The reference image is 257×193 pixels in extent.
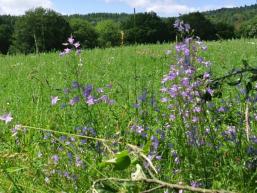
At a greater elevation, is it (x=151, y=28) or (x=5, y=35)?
(x=151, y=28)

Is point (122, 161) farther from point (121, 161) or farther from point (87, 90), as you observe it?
Answer: point (87, 90)

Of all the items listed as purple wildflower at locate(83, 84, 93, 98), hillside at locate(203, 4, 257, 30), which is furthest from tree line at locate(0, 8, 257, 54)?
purple wildflower at locate(83, 84, 93, 98)

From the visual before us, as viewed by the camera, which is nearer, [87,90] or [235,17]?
[87,90]

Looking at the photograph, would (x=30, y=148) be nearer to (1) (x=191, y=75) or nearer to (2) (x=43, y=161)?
(2) (x=43, y=161)

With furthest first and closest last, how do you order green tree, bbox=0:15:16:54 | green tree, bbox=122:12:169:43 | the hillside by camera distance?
1. green tree, bbox=0:15:16:54
2. the hillside
3. green tree, bbox=122:12:169:43

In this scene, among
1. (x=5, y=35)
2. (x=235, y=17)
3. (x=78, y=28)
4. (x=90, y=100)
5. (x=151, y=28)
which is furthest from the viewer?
(x=235, y=17)

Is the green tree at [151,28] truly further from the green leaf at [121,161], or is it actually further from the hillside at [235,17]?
the green leaf at [121,161]

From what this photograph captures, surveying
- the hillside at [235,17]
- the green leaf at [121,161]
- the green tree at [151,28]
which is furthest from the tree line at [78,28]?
the green leaf at [121,161]

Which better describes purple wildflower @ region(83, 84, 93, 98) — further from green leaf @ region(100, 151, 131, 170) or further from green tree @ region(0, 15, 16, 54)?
green tree @ region(0, 15, 16, 54)

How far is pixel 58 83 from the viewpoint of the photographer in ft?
33.1

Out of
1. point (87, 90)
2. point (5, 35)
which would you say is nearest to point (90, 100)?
point (87, 90)

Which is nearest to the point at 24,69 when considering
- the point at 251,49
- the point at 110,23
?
the point at 251,49

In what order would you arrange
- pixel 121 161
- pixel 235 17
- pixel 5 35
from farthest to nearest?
pixel 235 17 → pixel 5 35 → pixel 121 161

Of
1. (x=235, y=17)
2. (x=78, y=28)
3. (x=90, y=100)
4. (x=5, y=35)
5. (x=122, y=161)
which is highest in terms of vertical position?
(x=122, y=161)
